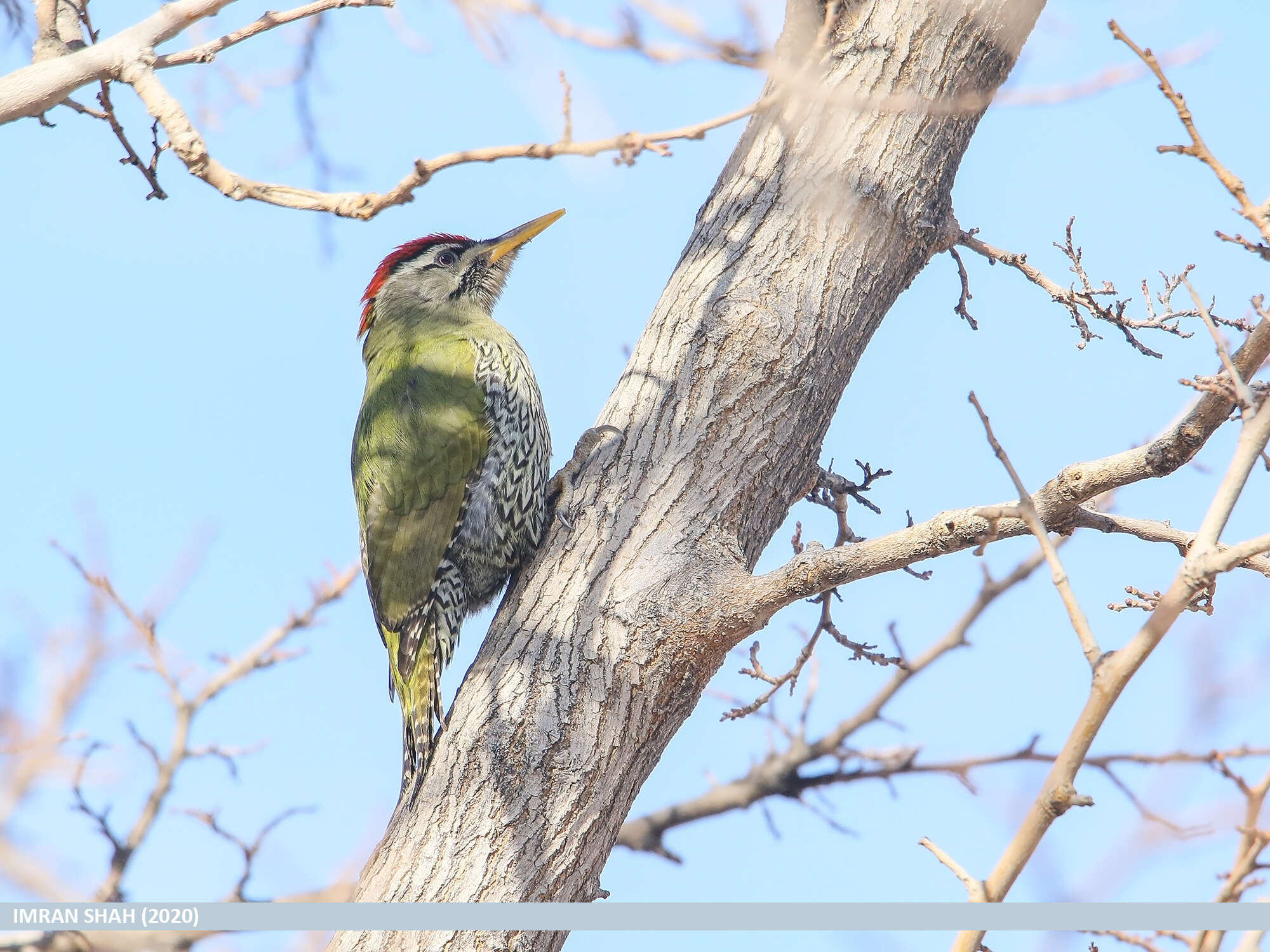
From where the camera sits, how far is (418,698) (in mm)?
4449

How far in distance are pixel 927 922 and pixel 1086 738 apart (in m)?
1.61

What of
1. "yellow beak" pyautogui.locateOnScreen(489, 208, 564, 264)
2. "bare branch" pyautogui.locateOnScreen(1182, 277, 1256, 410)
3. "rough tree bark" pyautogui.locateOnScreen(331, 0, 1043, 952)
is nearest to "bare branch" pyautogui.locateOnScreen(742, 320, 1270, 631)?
"rough tree bark" pyautogui.locateOnScreen(331, 0, 1043, 952)

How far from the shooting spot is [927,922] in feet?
10.1

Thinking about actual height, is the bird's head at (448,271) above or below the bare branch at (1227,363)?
above

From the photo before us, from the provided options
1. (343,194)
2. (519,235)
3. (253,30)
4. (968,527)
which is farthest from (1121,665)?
(519,235)

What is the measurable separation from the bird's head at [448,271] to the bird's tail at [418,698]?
1.81 meters

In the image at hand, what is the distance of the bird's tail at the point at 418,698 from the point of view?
402cm

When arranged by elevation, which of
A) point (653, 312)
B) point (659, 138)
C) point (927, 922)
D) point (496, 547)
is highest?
point (653, 312)

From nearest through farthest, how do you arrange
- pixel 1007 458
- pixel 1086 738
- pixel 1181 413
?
pixel 1086 738 < pixel 1007 458 < pixel 1181 413

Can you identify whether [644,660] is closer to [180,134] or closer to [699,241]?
[699,241]

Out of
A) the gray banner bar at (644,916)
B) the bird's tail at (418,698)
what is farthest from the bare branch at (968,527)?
the bird's tail at (418,698)

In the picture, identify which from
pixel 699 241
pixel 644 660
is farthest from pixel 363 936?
pixel 699 241

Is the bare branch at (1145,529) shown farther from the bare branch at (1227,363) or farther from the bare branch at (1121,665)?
the bare branch at (1121,665)

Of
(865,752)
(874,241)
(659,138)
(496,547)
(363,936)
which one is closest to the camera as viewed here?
(659,138)
